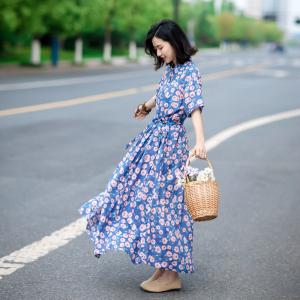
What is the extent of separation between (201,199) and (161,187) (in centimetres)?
32

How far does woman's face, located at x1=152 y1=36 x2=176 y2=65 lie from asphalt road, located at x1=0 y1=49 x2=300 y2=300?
4.59 feet

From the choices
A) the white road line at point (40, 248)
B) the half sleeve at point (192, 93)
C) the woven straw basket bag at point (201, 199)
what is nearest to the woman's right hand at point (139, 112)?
the half sleeve at point (192, 93)

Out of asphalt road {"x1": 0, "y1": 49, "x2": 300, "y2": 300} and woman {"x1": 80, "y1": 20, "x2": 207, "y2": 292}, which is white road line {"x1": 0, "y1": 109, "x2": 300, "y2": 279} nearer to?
asphalt road {"x1": 0, "y1": 49, "x2": 300, "y2": 300}

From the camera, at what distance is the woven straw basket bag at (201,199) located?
13.9 ft

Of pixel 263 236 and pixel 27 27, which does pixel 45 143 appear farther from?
pixel 27 27

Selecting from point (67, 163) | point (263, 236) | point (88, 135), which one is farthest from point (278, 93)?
point (263, 236)

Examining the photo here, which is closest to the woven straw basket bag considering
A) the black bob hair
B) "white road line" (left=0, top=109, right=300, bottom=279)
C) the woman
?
the woman

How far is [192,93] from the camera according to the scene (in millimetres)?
4391

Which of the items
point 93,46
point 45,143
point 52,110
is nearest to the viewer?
point 45,143

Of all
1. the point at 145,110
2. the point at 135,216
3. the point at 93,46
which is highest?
the point at 145,110

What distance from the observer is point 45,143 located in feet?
35.6

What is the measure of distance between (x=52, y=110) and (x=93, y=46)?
5020cm

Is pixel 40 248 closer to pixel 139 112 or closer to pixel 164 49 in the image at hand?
pixel 139 112

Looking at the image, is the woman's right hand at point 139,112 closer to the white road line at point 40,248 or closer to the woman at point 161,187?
the woman at point 161,187
